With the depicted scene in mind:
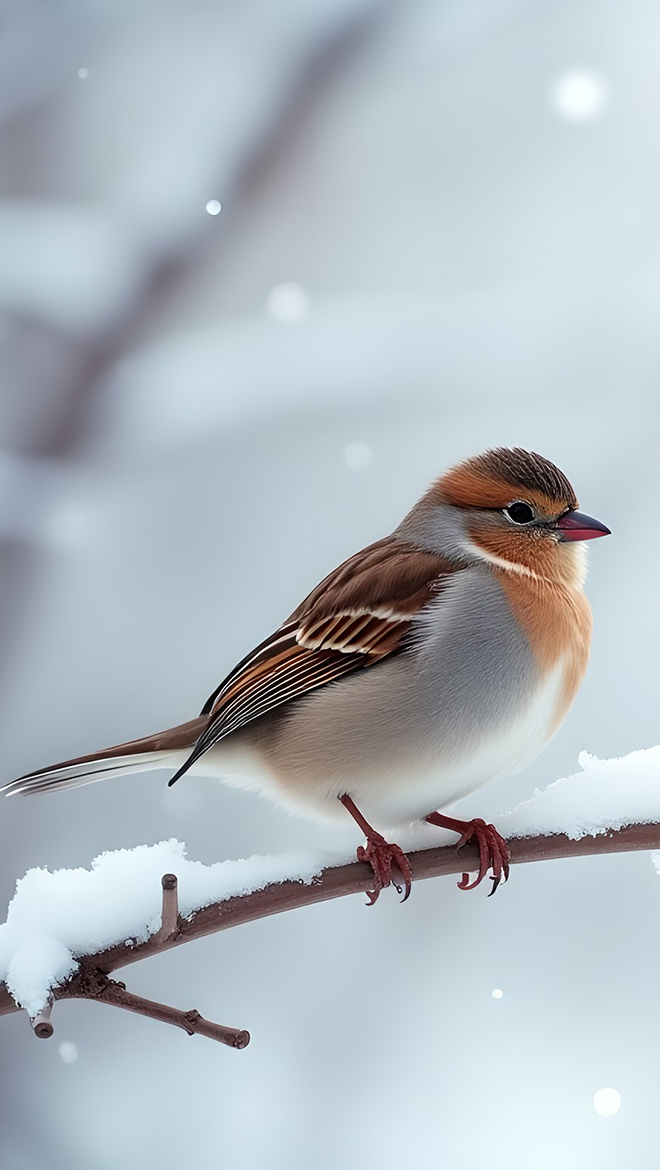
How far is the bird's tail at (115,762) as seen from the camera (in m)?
1.31

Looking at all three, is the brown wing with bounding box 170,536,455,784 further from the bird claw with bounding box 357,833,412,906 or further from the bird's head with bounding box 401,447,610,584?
the bird claw with bounding box 357,833,412,906

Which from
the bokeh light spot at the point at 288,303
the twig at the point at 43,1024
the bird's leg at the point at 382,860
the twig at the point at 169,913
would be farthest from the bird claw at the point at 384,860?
the bokeh light spot at the point at 288,303

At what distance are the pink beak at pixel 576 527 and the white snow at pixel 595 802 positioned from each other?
0.27 meters

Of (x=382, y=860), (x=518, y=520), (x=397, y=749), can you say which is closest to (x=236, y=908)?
(x=382, y=860)

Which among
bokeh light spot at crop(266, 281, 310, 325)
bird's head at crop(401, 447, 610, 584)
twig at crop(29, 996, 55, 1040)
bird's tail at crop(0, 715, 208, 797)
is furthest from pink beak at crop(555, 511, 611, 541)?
bokeh light spot at crop(266, 281, 310, 325)

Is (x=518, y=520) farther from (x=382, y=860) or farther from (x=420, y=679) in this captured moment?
(x=382, y=860)

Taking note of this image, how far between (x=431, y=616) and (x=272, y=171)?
114cm

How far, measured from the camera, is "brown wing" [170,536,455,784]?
1.35 meters

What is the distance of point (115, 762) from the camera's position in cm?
134

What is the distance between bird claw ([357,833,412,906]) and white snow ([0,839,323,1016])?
0.06 metres

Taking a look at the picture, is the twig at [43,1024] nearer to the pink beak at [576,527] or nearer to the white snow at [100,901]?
the white snow at [100,901]

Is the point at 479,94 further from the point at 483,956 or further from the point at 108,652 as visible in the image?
the point at 483,956

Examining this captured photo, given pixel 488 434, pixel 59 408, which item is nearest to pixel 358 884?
pixel 59 408

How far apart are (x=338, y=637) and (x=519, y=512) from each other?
0.28 m
